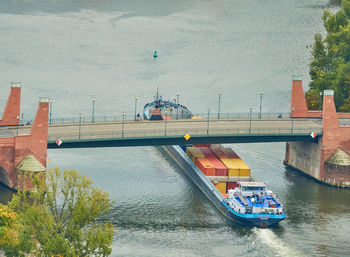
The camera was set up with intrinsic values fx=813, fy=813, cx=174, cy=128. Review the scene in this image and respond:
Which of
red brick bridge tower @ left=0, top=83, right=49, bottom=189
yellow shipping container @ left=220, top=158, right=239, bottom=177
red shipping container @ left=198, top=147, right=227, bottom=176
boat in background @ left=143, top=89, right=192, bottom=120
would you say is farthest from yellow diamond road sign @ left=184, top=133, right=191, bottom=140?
boat in background @ left=143, top=89, right=192, bottom=120

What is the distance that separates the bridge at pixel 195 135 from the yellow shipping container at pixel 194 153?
4.57m

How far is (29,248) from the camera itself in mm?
84188

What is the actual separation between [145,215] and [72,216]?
33037 millimetres

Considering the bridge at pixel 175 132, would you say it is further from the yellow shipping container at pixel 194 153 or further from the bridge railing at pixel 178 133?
the yellow shipping container at pixel 194 153

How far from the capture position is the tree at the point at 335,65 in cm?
17200

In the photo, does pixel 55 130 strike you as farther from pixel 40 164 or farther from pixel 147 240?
pixel 147 240

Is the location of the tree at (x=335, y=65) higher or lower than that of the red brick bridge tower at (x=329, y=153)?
higher

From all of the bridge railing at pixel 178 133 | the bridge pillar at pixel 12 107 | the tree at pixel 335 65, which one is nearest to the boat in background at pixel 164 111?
the bridge railing at pixel 178 133

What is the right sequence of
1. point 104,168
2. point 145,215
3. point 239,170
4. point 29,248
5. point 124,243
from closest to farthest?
point 29,248 → point 124,243 → point 145,215 → point 239,170 → point 104,168

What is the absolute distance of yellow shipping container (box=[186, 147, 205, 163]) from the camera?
144 metres

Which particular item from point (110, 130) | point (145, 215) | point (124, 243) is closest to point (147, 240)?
point (124, 243)

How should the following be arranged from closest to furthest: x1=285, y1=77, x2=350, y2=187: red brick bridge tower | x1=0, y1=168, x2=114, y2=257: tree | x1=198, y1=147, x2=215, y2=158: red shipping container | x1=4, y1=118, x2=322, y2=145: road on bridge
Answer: x1=0, y1=168, x2=114, y2=257: tree < x1=4, y1=118, x2=322, y2=145: road on bridge < x1=285, y1=77, x2=350, y2=187: red brick bridge tower < x1=198, y1=147, x2=215, y2=158: red shipping container

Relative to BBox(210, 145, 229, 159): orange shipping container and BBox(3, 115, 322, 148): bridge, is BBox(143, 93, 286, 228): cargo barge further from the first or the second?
BBox(3, 115, 322, 148): bridge

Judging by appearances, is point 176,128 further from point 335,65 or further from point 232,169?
point 335,65
